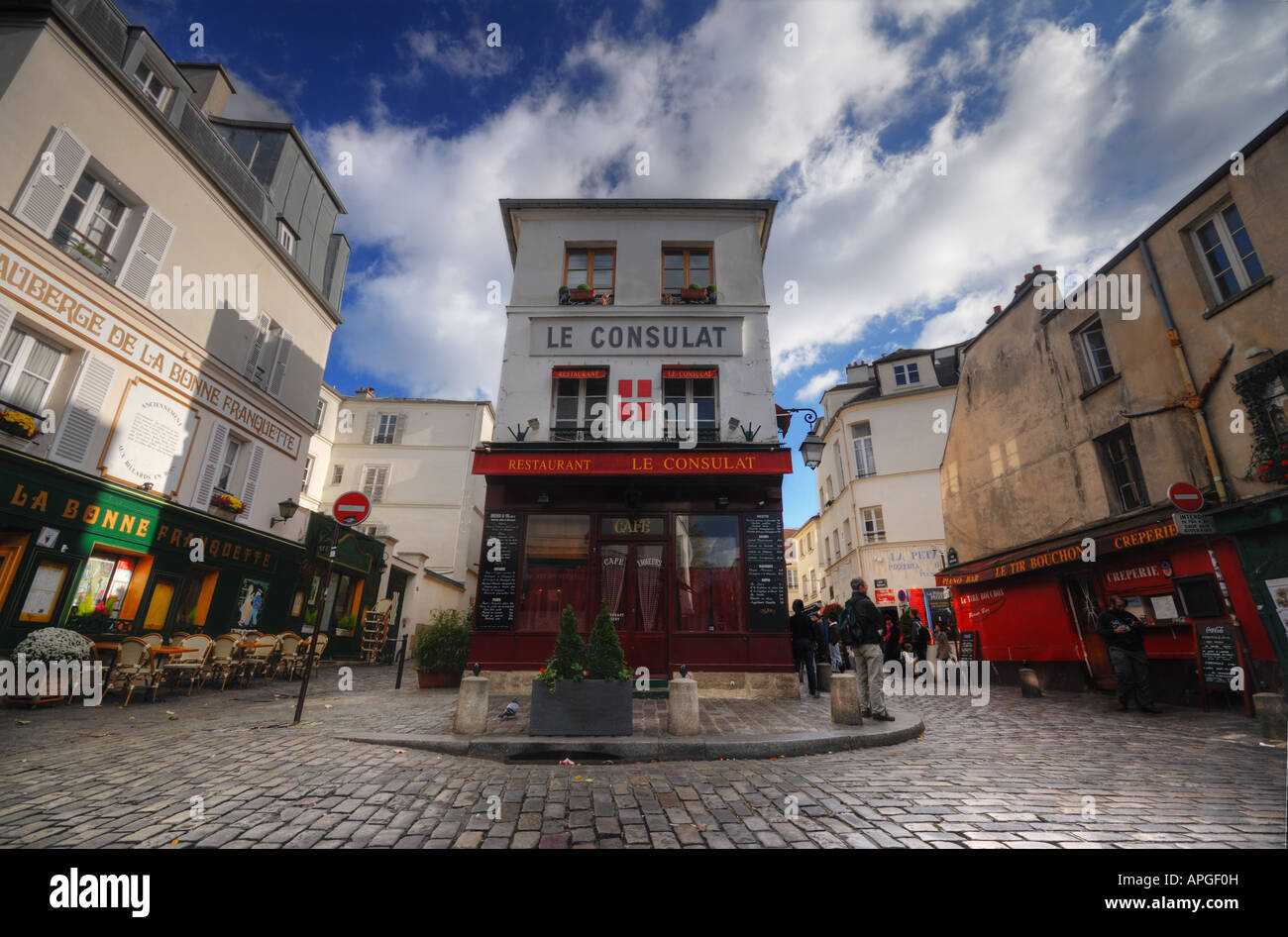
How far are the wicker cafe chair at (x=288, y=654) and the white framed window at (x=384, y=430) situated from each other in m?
14.4

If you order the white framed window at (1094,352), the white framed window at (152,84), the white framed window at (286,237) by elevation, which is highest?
the white framed window at (152,84)

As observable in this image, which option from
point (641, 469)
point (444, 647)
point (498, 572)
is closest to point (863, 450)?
point (641, 469)

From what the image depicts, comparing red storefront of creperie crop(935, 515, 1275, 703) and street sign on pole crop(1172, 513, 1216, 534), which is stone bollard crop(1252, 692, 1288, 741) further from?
street sign on pole crop(1172, 513, 1216, 534)

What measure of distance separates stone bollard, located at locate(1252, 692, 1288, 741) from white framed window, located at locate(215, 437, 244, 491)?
19261 millimetres

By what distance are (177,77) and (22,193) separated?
19.6 feet

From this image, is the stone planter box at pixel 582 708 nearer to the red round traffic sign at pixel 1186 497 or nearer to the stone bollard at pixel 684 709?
the stone bollard at pixel 684 709

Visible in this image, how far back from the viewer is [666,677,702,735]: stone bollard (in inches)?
241

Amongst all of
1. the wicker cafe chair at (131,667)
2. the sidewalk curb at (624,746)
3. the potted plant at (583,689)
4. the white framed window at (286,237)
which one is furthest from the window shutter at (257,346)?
the potted plant at (583,689)

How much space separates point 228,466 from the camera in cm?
1333

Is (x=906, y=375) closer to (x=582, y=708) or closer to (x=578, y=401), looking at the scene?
(x=578, y=401)

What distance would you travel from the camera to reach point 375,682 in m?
12.1

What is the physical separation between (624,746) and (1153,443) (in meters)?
11.8

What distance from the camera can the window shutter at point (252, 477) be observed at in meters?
13.6
